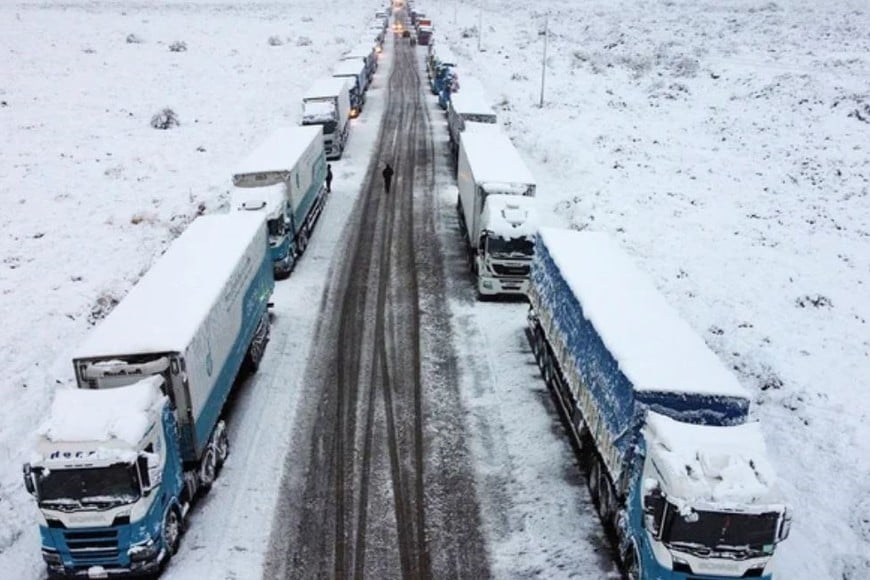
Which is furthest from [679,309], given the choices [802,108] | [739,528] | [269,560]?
[802,108]

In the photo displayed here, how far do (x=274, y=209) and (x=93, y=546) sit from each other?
14.7 m

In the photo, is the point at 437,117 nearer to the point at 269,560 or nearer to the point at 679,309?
the point at 679,309

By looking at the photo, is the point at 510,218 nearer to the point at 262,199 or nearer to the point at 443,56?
the point at 262,199

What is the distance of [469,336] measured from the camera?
2211 centimetres

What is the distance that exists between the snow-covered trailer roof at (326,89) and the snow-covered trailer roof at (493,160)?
13.2 meters

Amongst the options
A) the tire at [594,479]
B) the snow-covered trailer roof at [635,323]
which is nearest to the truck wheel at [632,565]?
the tire at [594,479]

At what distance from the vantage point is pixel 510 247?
23375mm

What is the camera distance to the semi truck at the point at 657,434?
10531 mm

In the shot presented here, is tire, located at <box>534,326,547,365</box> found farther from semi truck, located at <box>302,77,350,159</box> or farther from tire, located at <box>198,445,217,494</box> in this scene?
semi truck, located at <box>302,77,350,159</box>

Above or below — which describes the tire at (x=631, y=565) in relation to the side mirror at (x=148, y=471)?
below

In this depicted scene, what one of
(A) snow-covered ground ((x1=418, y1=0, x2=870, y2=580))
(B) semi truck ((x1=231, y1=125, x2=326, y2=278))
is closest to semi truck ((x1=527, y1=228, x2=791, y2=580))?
(A) snow-covered ground ((x1=418, y1=0, x2=870, y2=580))

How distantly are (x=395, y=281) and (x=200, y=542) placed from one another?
13.7 metres

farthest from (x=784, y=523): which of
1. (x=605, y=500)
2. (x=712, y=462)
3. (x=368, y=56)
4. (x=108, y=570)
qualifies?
(x=368, y=56)

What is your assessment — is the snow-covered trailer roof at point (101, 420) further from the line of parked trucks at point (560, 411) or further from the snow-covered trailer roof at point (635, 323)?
the snow-covered trailer roof at point (635, 323)
